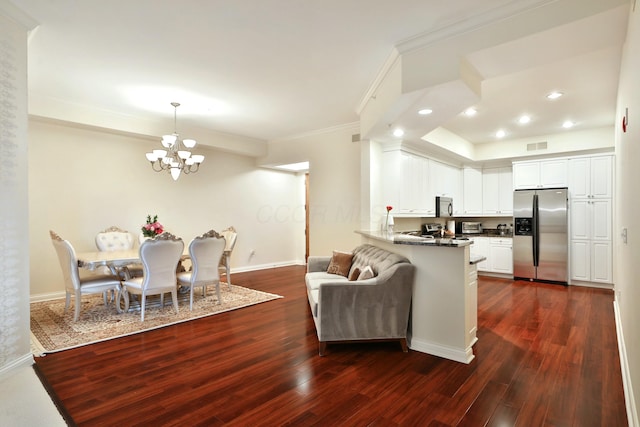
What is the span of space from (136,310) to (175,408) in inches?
105

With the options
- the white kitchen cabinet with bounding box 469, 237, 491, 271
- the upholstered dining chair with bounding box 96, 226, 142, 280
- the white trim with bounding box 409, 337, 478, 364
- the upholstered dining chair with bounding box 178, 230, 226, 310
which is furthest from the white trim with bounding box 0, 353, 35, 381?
the white kitchen cabinet with bounding box 469, 237, 491, 271

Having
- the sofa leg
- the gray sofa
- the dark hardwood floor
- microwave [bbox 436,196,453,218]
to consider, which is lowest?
the dark hardwood floor

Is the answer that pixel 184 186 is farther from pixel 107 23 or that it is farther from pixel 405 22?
pixel 405 22

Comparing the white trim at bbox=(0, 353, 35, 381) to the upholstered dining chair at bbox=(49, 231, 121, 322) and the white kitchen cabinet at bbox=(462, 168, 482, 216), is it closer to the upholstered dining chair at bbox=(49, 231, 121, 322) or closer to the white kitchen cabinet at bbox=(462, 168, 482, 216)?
the upholstered dining chair at bbox=(49, 231, 121, 322)

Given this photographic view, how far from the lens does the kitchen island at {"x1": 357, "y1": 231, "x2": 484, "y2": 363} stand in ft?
9.60

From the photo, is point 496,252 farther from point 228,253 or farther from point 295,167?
point 228,253

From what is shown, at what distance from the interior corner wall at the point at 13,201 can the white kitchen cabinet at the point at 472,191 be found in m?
7.37

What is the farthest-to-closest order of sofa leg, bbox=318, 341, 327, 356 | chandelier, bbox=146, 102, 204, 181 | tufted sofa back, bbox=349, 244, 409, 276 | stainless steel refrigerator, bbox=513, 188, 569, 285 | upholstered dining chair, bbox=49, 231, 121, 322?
stainless steel refrigerator, bbox=513, 188, 569, 285, chandelier, bbox=146, 102, 204, 181, upholstered dining chair, bbox=49, 231, 121, 322, tufted sofa back, bbox=349, 244, 409, 276, sofa leg, bbox=318, 341, 327, 356

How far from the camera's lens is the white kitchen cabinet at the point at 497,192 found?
6.99 meters

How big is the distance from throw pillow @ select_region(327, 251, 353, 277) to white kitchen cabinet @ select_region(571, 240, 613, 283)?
4.52 m

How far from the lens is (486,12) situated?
253 cm

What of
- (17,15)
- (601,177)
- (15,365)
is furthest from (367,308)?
(601,177)

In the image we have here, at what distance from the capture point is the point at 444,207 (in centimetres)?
668

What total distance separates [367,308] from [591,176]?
5518mm
